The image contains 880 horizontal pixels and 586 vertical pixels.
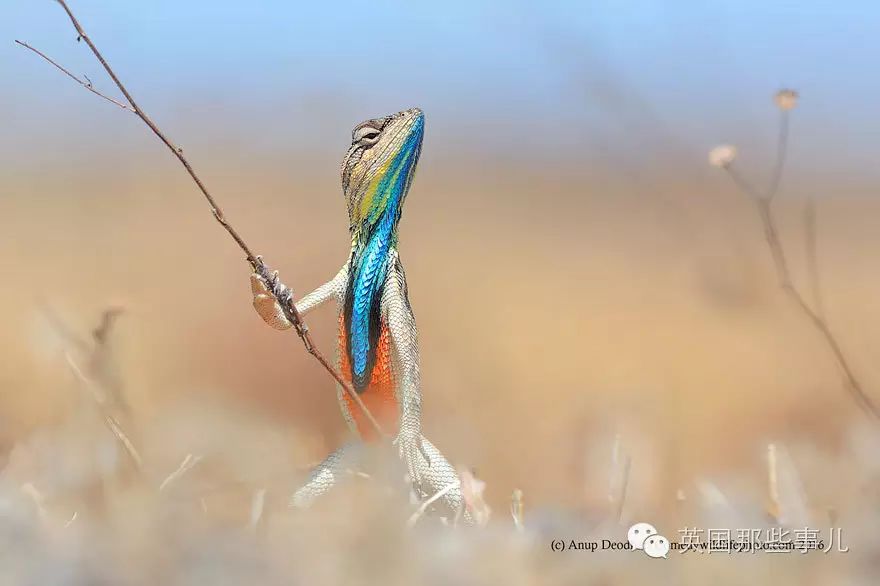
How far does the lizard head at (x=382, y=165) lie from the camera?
1393 mm

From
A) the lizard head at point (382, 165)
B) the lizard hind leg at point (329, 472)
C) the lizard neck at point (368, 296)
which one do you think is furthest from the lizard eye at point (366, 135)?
the lizard hind leg at point (329, 472)

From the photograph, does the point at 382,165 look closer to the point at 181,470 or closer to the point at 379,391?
the point at 379,391

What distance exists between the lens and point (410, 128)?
1.40 meters

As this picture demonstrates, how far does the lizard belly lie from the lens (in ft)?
4.59

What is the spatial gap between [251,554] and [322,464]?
1055mm

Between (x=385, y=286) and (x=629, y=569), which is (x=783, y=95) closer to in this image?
(x=385, y=286)

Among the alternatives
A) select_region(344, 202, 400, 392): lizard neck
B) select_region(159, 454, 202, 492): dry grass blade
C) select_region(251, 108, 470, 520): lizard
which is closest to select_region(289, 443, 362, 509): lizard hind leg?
select_region(251, 108, 470, 520): lizard

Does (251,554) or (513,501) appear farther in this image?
(513,501)

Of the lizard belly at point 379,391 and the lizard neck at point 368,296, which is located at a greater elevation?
the lizard neck at point 368,296

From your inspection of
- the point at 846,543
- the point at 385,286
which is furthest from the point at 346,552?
the point at 385,286

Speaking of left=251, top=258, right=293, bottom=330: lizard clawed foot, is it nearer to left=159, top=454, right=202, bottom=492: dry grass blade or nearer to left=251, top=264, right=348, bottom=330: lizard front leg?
left=251, top=264, right=348, bottom=330: lizard front leg

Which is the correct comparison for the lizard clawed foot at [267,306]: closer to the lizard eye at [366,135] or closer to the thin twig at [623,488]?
the lizard eye at [366,135]

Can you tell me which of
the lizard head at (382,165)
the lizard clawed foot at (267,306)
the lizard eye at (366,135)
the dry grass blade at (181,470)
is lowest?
the lizard clawed foot at (267,306)

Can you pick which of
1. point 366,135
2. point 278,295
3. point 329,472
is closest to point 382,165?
point 366,135
